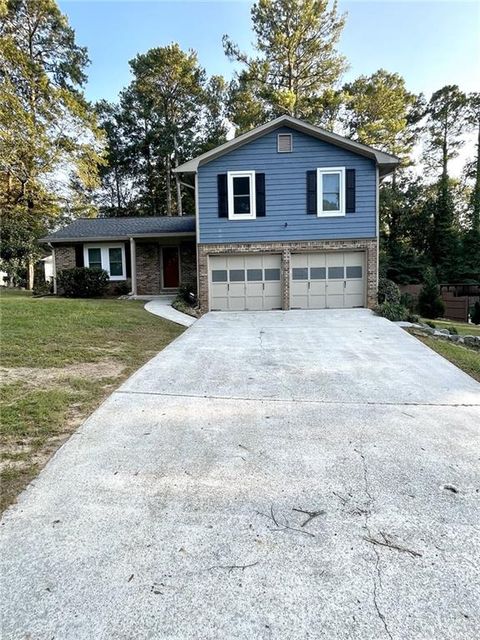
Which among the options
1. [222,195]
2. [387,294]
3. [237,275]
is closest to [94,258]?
[222,195]

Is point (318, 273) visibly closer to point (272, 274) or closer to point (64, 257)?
point (272, 274)

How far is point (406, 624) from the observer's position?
1.78 meters

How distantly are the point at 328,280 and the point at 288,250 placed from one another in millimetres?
1685

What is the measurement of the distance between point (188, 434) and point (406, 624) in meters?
2.40

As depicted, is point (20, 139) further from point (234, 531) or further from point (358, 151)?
point (234, 531)

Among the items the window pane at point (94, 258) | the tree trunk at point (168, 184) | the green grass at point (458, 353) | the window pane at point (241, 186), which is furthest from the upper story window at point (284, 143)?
the tree trunk at point (168, 184)

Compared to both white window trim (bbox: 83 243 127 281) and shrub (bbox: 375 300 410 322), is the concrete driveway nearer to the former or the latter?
shrub (bbox: 375 300 410 322)

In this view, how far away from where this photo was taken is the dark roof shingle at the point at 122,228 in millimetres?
16175

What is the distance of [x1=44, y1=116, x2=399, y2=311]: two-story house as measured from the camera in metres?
12.7

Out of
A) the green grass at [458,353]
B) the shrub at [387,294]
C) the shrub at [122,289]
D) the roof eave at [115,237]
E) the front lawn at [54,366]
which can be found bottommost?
the green grass at [458,353]

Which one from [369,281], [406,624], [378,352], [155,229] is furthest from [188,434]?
[155,229]

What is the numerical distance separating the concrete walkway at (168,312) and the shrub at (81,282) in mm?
2996

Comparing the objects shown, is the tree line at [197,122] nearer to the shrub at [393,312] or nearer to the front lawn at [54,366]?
the shrub at [393,312]

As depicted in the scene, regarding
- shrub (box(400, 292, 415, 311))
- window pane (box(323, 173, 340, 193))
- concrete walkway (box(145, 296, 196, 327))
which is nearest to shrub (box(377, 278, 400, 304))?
window pane (box(323, 173, 340, 193))
